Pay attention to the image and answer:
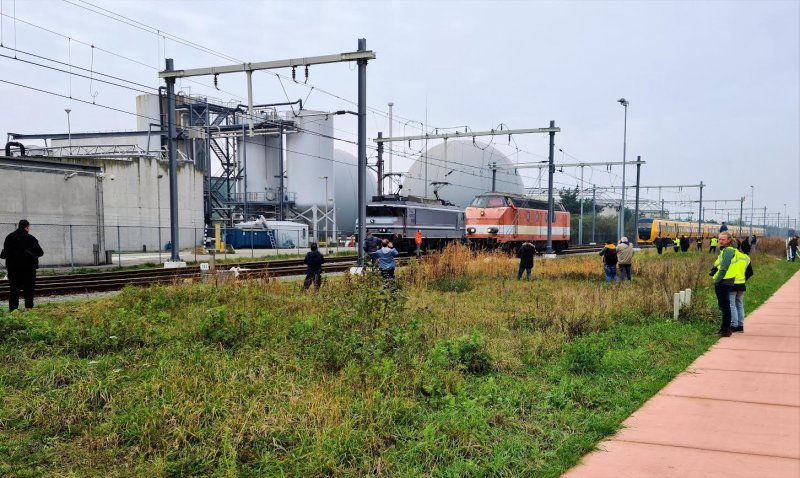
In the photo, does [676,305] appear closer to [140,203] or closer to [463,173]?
[140,203]

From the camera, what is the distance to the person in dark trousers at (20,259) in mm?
10883

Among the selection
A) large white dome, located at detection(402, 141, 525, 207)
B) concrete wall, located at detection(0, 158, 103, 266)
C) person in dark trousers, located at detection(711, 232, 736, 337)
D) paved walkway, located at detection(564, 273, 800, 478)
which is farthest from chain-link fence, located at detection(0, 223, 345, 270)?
paved walkway, located at detection(564, 273, 800, 478)

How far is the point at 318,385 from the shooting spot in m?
5.93

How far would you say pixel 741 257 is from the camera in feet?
35.0

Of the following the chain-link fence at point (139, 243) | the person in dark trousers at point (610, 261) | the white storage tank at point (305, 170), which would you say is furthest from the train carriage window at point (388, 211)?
the white storage tank at point (305, 170)

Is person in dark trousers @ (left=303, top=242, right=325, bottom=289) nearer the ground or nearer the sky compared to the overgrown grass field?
nearer the sky

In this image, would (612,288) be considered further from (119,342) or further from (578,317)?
(119,342)

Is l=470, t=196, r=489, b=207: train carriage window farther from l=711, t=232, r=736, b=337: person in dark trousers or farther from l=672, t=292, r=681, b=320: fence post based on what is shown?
l=711, t=232, r=736, b=337: person in dark trousers

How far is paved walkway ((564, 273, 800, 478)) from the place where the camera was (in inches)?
180

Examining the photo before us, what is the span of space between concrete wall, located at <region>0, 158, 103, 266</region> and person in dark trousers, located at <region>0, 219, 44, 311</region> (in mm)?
12123

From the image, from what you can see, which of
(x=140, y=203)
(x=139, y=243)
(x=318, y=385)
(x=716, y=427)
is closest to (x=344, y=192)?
(x=140, y=203)

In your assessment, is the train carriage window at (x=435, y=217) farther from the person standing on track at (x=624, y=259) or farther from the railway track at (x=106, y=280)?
the person standing on track at (x=624, y=259)

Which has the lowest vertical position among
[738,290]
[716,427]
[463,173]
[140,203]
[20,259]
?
[716,427]

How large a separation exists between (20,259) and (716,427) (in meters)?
11.4
